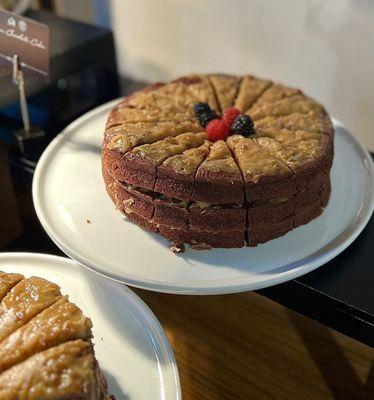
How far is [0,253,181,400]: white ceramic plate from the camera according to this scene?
3.82ft

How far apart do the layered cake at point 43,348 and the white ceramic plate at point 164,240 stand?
0.21 meters

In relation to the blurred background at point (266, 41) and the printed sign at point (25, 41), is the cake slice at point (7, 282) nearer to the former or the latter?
the printed sign at point (25, 41)

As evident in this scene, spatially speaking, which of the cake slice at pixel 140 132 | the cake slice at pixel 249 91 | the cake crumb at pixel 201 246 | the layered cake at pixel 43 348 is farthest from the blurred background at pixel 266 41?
the layered cake at pixel 43 348

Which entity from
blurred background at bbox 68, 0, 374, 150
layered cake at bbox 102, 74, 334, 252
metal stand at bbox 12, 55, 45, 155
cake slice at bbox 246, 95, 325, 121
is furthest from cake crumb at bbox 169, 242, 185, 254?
blurred background at bbox 68, 0, 374, 150

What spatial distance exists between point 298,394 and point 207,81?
108cm

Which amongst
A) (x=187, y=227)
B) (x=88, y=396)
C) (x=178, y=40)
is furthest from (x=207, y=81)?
(x=88, y=396)

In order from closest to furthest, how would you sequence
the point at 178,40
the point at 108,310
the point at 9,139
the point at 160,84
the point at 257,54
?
the point at 108,310, the point at 160,84, the point at 9,139, the point at 257,54, the point at 178,40

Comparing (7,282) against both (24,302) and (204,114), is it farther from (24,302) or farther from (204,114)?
(204,114)

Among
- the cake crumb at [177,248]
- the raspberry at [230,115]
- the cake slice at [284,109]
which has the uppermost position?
the cake slice at [284,109]

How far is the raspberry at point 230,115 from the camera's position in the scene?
1.56 meters

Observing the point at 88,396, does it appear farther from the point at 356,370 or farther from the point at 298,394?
the point at 356,370

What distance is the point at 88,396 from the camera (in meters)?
0.98

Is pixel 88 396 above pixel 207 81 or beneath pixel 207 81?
beneath

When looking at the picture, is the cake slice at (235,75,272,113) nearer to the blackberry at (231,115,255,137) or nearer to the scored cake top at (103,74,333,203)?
the scored cake top at (103,74,333,203)
